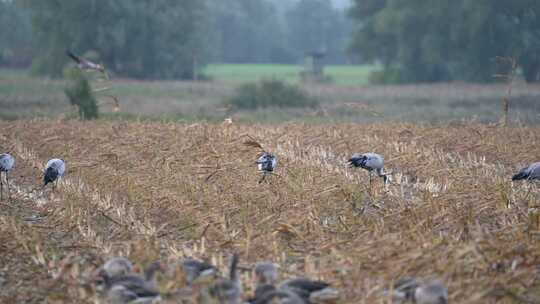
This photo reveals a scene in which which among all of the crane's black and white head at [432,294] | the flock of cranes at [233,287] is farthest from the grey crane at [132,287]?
the crane's black and white head at [432,294]

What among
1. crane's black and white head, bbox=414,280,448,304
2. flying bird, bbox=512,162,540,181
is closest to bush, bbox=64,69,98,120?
flying bird, bbox=512,162,540,181

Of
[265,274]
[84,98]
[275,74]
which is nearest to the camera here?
[265,274]

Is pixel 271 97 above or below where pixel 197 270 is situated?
below

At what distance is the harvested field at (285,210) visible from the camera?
21.9ft

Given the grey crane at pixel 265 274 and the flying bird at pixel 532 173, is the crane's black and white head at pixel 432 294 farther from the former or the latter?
the flying bird at pixel 532 173

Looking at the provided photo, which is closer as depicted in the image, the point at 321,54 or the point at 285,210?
the point at 285,210

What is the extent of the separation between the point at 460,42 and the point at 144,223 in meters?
35.9

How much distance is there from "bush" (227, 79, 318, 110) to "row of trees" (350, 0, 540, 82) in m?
8.19

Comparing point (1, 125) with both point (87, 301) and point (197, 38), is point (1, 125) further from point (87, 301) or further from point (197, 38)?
point (197, 38)

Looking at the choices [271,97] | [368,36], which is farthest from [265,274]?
[368,36]

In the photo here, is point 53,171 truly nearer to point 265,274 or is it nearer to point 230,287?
point 265,274

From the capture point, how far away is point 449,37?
44375 mm

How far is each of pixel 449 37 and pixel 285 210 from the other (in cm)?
3641

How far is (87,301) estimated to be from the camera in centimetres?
639
